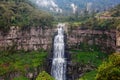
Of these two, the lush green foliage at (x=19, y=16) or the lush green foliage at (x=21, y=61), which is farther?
the lush green foliage at (x=19, y=16)

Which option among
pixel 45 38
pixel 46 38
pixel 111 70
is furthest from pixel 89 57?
pixel 111 70

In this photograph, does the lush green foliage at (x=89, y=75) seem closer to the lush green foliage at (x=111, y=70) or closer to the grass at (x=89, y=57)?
the grass at (x=89, y=57)

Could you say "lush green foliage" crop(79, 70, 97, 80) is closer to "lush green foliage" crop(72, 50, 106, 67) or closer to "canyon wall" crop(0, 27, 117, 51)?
"lush green foliage" crop(72, 50, 106, 67)

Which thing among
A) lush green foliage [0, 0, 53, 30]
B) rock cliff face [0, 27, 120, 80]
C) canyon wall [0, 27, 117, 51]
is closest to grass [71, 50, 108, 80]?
rock cliff face [0, 27, 120, 80]

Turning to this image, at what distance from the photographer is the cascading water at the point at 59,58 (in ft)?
307

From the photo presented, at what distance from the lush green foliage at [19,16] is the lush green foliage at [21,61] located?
8.57 m

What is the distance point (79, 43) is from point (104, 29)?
29.0 ft

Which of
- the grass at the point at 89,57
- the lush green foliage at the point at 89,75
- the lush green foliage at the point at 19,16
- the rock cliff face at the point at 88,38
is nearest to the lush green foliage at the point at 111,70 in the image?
the lush green foliage at the point at 89,75

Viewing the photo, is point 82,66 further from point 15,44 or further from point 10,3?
point 10,3

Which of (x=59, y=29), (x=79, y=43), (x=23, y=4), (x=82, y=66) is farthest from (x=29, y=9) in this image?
(x=82, y=66)

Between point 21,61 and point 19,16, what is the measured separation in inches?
625

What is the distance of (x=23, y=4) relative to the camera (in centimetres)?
11269

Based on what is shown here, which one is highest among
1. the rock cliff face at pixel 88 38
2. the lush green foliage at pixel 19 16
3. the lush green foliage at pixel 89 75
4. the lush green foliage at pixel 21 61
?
the lush green foliage at pixel 19 16

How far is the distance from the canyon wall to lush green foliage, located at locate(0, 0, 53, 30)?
6.26 feet
